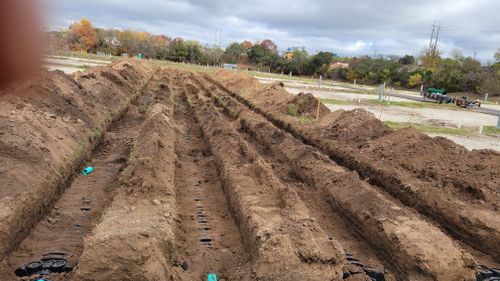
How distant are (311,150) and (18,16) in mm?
7621

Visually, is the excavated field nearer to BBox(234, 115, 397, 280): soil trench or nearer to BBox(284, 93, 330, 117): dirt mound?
BBox(234, 115, 397, 280): soil trench

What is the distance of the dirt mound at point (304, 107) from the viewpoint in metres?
17.7

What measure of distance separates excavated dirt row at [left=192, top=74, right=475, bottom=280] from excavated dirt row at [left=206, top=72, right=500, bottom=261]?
0.71 metres

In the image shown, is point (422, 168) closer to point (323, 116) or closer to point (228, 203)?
point (228, 203)

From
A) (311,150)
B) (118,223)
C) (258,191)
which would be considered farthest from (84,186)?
(311,150)

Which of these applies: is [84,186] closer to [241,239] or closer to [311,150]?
[241,239]

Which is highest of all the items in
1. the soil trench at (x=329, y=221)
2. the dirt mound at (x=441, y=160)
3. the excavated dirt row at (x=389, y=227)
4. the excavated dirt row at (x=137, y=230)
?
the dirt mound at (x=441, y=160)

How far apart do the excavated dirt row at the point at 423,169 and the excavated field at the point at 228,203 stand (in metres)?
0.03

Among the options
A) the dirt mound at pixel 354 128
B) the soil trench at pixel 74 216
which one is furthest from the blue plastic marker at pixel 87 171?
the dirt mound at pixel 354 128

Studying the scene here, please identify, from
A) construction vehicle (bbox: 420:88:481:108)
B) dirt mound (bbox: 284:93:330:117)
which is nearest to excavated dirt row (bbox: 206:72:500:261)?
dirt mound (bbox: 284:93:330:117)

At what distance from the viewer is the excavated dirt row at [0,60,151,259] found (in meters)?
5.68

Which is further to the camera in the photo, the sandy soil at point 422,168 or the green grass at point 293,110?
the green grass at point 293,110

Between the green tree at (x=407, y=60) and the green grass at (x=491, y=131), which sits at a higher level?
the green tree at (x=407, y=60)

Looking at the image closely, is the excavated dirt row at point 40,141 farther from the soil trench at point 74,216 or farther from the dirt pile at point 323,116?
the dirt pile at point 323,116
